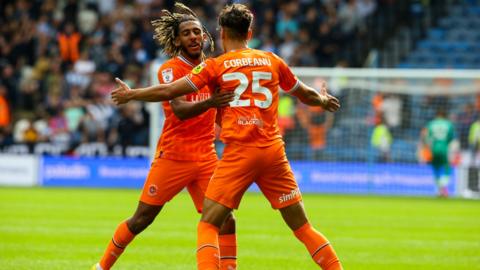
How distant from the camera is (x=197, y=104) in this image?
7879 millimetres

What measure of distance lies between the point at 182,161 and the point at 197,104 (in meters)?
1.15

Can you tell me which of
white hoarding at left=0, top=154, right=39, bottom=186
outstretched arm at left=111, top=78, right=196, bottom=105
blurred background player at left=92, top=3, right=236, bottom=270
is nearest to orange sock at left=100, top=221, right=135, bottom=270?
blurred background player at left=92, top=3, right=236, bottom=270

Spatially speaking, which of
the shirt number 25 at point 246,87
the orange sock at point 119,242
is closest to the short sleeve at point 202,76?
the shirt number 25 at point 246,87

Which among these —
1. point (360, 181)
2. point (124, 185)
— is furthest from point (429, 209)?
point (124, 185)

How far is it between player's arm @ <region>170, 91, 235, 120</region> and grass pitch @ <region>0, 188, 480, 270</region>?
2.72 meters

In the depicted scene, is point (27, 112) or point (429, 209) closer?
point (429, 209)

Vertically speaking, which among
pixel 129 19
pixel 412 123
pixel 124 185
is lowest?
pixel 124 185

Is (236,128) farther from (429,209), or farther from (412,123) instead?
(412,123)

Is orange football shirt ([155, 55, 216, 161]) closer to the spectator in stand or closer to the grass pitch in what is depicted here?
the grass pitch

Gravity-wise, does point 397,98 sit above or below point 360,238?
above

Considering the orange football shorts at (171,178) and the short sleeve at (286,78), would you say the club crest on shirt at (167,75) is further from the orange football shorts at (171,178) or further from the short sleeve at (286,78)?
the short sleeve at (286,78)


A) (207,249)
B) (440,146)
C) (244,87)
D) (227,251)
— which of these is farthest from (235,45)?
(440,146)

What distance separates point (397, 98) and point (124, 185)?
7697 millimetres

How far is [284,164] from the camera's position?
25.9 feet
